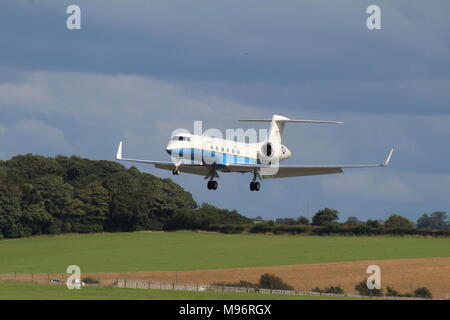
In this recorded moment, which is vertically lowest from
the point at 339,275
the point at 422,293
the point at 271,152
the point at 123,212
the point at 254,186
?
the point at 422,293

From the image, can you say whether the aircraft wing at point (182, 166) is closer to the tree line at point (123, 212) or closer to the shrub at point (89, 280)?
the shrub at point (89, 280)

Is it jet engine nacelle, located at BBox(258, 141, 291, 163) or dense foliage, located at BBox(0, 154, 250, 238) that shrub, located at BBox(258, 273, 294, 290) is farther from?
dense foliage, located at BBox(0, 154, 250, 238)

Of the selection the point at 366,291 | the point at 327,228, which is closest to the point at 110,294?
the point at 366,291

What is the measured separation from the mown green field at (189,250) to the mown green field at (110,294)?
24.0m

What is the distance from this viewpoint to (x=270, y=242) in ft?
477

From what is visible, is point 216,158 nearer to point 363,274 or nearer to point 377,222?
point 363,274

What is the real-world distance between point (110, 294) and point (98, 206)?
7374cm

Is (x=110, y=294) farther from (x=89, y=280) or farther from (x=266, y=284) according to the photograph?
(x=266, y=284)

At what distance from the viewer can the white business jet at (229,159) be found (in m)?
65.5

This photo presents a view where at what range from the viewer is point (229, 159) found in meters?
69.3

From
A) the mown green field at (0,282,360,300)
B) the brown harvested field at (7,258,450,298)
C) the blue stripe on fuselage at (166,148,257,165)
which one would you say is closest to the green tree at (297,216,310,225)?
the brown harvested field at (7,258,450,298)

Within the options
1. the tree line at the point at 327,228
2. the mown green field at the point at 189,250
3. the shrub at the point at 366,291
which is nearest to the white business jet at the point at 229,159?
the shrub at the point at 366,291

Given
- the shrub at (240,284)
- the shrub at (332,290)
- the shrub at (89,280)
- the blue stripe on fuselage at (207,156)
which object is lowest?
the shrub at (332,290)
